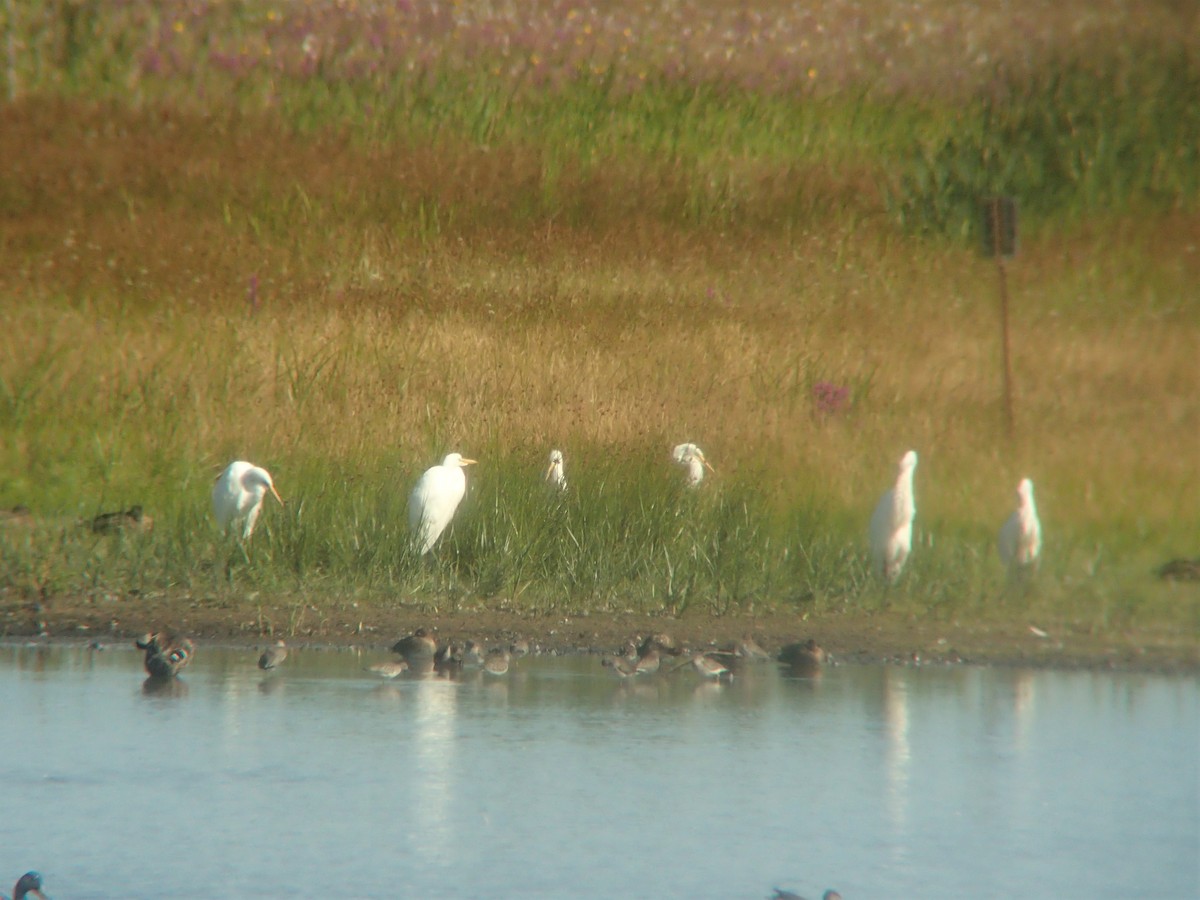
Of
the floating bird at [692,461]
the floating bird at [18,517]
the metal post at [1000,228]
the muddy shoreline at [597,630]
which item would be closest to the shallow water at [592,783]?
the muddy shoreline at [597,630]

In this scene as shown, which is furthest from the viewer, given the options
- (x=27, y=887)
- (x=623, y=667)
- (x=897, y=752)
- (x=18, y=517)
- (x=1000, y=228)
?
(x=1000, y=228)

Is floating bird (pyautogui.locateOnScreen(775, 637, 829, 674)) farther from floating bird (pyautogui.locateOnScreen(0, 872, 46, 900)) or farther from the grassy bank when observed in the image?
floating bird (pyautogui.locateOnScreen(0, 872, 46, 900))

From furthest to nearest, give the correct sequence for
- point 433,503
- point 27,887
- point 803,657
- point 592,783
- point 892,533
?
point 892,533 → point 433,503 → point 803,657 → point 592,783 → point 27,887

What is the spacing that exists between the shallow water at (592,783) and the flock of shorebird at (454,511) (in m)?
2.00

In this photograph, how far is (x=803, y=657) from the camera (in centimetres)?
775

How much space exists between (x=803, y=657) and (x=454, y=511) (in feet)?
9.68

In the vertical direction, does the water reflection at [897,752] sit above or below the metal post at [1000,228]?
below

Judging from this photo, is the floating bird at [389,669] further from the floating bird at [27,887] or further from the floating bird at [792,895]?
the floating bird at [792,895]

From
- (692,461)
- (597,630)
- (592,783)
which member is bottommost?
(592,783)

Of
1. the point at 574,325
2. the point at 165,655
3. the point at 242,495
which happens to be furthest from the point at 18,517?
the point at 574,325

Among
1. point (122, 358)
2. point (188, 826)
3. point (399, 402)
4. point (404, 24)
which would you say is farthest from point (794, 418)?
point (404, 24)

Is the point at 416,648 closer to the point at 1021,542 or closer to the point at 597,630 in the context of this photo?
the point at 597,630

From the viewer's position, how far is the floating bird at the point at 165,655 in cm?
726

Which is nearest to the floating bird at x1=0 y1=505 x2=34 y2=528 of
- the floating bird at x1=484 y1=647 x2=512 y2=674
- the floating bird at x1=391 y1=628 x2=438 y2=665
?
the floating bird at x1=391 y1=628 x2=438 y2=665
